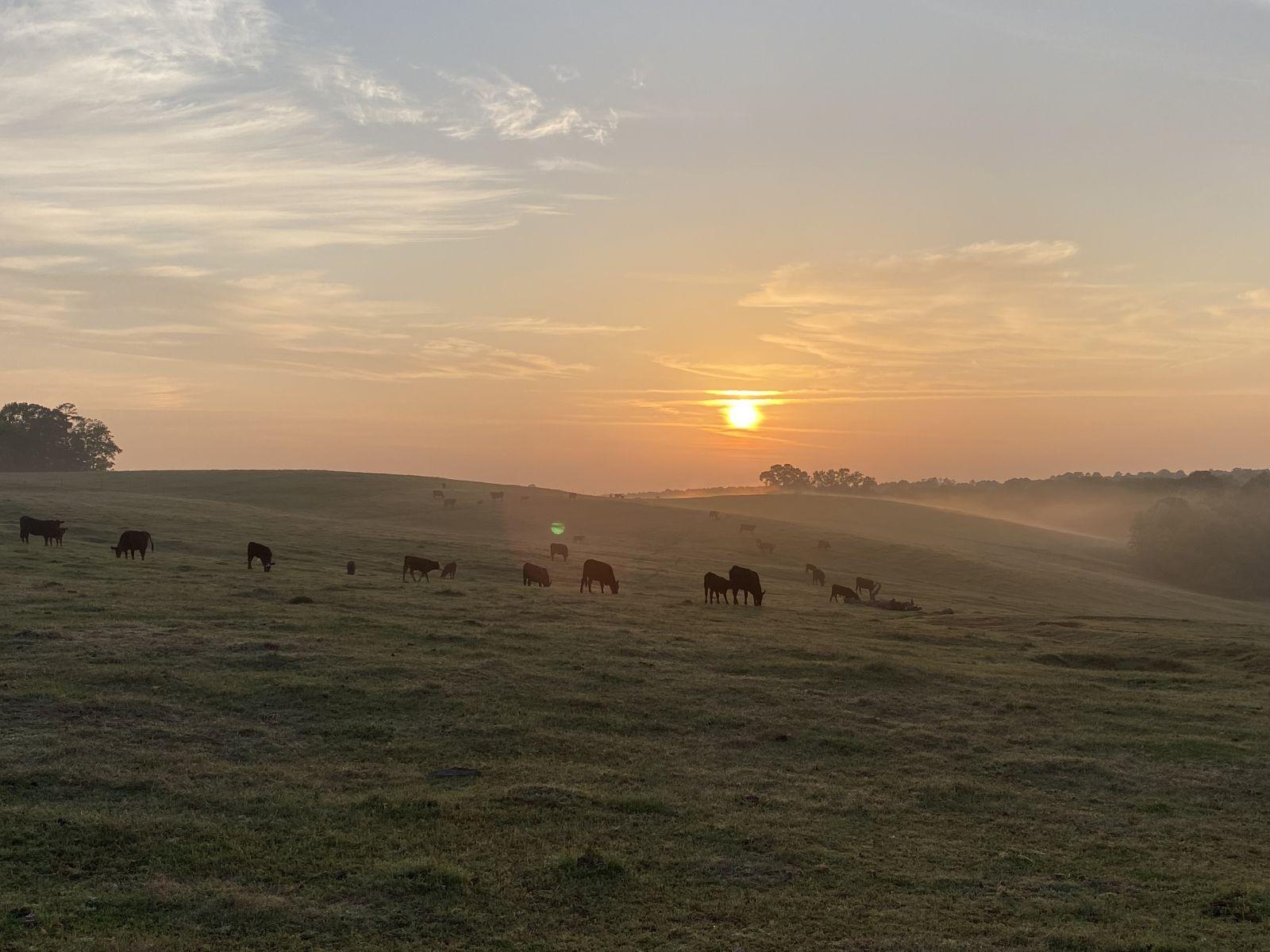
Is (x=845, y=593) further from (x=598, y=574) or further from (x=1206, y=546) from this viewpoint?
(x=1206, y=546)

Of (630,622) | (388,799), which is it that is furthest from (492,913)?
(630,622)

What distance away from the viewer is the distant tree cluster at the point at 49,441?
12231 cm

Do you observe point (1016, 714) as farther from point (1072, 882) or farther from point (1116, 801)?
point (1072, 882)

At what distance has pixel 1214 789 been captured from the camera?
17141 mm

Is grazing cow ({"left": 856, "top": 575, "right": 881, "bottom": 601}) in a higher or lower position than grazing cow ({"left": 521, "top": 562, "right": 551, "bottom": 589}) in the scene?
lower

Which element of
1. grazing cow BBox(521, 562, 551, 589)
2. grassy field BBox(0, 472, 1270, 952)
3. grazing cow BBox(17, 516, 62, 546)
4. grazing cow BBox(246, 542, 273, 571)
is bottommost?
grassy field BBox(0, 472, 1270, 952)

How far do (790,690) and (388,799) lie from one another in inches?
441

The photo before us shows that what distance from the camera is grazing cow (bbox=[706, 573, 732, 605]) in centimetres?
3928

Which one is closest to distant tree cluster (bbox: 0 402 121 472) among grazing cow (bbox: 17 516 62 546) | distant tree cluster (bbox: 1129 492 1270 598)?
grazing cow (bbox: 17 516 62 546)

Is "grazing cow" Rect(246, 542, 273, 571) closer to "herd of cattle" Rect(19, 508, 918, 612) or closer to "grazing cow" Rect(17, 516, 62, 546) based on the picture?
"herd of cattle" Rect(19, 508, 918, 612)

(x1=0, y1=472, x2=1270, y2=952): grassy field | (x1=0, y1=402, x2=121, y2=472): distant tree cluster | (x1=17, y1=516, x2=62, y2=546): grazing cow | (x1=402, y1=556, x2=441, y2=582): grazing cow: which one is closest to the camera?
(x1=0, y1=472, x2=1270, y2=952): grassy field

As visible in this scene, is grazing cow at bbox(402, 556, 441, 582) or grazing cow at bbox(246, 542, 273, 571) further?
grazing cow at bbox(402, 556, 441, 582)

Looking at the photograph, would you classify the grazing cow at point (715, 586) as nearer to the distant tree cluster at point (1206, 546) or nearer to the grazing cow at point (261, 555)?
the grazing cow at point (261, 555)

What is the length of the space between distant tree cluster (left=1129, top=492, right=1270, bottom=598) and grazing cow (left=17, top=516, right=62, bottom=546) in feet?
308
